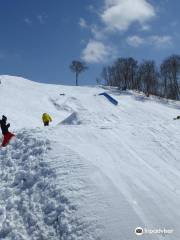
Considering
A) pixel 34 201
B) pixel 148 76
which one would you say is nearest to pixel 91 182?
pixel 34 201

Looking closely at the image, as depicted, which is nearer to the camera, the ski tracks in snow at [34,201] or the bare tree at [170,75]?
the ski tracks in snow at [34,201]

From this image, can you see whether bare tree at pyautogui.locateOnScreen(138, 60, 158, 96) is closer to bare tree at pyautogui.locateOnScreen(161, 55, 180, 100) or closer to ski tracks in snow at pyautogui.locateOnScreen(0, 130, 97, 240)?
bare tree at pyautogui.locateOnScreen(161, 55, 180, 100)

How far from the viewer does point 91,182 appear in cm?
1091

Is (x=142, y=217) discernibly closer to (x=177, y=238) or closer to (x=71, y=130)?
(x=177, y=238)

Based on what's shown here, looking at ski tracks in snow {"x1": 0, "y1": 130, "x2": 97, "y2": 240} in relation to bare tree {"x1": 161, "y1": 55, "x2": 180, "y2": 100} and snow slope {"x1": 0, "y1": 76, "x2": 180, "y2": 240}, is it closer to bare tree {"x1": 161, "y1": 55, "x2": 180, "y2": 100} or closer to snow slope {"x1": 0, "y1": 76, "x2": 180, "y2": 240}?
snow slope {"x1": 0, "y1": 76, "x2": 180, "y2": 240}

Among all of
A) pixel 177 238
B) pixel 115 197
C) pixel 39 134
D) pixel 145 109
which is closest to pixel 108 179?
pixel 115 197

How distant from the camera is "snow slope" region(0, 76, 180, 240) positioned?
30.3 feet

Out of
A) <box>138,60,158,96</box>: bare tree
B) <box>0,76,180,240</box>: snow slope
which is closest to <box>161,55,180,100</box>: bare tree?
<box>138,60,158,96</box>: bare tree

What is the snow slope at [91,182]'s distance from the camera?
9227 millimetres

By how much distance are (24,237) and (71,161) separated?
3608 mm

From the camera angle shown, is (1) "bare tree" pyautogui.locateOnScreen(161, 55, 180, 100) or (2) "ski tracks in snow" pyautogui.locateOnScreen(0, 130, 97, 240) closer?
(2) "ski tracks in snow" pyautogui.locateOnScreen(0, 130, 97, 240)

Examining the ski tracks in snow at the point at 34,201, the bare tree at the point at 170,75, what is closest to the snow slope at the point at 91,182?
the ski tracks in snow at the point at 34,201

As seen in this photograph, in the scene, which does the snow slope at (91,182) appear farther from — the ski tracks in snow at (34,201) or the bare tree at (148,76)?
the bare tree at (148,76)

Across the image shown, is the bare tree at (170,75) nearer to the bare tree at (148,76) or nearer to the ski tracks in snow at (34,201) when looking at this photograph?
the bare tree at (148,76)
